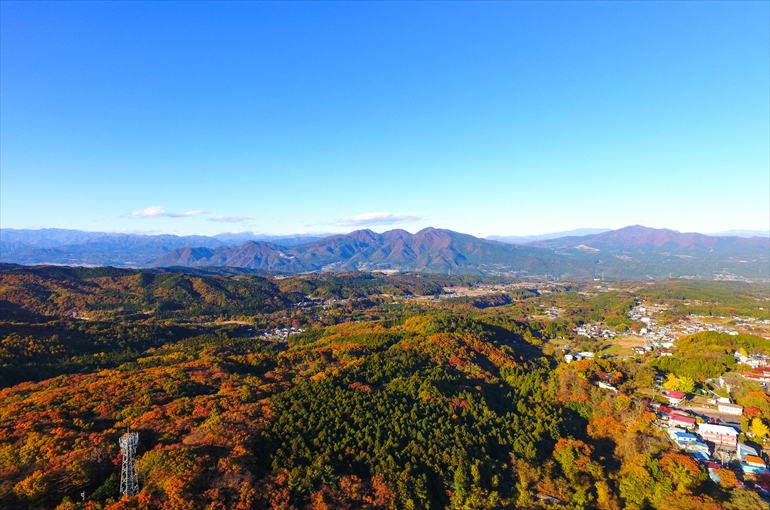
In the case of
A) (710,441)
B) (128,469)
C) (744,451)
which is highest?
(128,469)

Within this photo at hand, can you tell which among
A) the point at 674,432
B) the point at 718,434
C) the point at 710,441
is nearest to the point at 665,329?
the point at 718,434

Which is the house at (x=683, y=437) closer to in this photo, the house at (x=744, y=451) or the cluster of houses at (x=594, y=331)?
the house at (x=744, y=451)

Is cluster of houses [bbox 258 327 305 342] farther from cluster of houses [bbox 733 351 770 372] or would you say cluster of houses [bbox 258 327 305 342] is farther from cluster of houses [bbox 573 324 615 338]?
cluster of houses [bbox 733 351 770 372]

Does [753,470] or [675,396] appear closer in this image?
[753,470]

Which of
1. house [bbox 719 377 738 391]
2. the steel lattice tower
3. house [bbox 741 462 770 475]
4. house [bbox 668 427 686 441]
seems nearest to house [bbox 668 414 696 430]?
house [bbox 668 427 686 441]

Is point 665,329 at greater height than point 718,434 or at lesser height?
lesser

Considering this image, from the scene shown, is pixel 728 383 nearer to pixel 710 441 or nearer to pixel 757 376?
pixel 757 376
